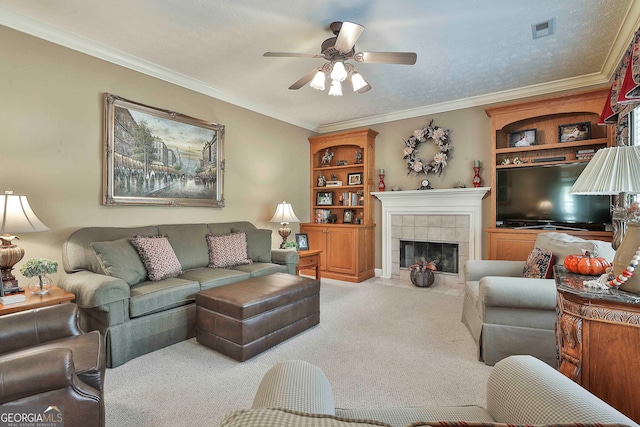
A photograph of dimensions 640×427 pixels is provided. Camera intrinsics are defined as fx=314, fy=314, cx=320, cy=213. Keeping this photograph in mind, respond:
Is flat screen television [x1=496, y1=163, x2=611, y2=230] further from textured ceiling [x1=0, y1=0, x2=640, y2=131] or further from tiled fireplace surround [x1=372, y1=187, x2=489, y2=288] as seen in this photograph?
textured ceiling [x1=0, y1=0, x2=640, y2=131]

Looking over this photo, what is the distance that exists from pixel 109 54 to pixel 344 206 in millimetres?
3771

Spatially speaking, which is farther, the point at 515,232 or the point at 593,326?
the point at 515,232

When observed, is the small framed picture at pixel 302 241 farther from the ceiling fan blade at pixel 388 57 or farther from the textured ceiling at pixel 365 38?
the ceiling fan blade at pixel 388 57

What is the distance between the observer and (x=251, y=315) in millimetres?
2422

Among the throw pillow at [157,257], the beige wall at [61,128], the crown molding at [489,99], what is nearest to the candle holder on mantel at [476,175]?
the crown molding at [489,99]

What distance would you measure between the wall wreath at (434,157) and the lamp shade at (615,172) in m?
3.23

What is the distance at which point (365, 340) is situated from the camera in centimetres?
279

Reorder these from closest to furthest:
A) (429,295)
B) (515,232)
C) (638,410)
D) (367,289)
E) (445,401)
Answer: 1. (638,410)
2. (445,401)
3. (515,232)
4. (429,295)
5. (367,289)

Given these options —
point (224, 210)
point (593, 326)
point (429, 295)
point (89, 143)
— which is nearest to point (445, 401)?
point (593, 326)

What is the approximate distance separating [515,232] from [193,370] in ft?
12.6

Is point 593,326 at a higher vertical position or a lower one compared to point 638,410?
higher

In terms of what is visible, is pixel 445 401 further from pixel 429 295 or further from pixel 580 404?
pixel 429 295

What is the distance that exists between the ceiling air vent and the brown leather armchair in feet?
12.5

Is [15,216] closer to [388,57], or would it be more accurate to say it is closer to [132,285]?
[132,285]
